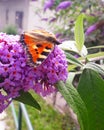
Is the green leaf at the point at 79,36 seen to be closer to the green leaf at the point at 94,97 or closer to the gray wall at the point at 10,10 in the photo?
the green leaf at the point at 94,97

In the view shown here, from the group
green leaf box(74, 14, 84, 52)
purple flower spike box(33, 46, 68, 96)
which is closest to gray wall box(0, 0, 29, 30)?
green leaf box(74, 14, 84, 52)

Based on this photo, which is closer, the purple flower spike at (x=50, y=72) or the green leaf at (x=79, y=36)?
the purple flower spike at (x=50, y=72)

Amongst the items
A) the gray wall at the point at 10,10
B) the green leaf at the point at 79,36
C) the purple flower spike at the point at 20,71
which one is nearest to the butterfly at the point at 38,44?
the purple flower spike at the point at 20,71

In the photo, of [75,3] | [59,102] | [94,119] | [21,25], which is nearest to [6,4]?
[21,25]

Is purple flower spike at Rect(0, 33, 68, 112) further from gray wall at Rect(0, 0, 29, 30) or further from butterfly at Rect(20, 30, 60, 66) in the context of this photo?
gray wall at Rect(0, 0, 29, 30)

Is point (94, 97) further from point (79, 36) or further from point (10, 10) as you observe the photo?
point (10, 10)

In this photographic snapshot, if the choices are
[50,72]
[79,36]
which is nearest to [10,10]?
[79,36]
